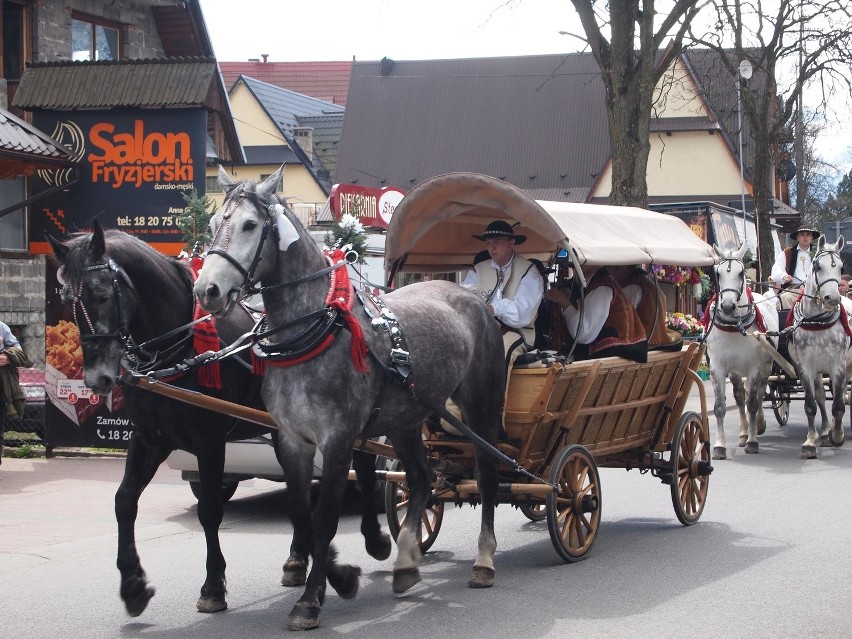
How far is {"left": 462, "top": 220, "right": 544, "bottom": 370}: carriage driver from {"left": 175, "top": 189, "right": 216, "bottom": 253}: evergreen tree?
568 centimetres

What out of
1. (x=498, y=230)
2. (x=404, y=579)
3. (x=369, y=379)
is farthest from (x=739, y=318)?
(x=369, y=379)

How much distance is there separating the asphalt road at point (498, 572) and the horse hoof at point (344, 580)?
10 cm

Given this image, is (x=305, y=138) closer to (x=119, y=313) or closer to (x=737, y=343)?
(x=737, y=343)

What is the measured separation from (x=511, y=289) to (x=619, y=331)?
103 cm

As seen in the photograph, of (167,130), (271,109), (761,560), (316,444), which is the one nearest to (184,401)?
(316,444)

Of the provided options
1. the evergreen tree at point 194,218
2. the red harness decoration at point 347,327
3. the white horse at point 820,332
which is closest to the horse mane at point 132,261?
the red harness decoration at point 347,327

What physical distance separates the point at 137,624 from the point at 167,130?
345 inches

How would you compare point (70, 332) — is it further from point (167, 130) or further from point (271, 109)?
point (271, 109)

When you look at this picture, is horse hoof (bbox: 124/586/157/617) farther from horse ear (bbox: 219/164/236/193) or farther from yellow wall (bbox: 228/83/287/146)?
yellow wall (bbox: 228/83/287/146)

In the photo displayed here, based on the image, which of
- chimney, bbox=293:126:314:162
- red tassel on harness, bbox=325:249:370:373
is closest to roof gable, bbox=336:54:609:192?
chimney, bbox=293:126:314:162

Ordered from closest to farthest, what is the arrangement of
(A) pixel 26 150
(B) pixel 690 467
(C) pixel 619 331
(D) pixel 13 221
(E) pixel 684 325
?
(C) pixel 619 331, (B) pixel 690 467, (A) pixel 26 150, (D) pixel 13 221, (E) pixel 684 325

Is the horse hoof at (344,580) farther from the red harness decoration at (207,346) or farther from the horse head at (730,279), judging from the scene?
the horse head at (730,279)

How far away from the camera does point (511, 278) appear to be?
27.2 ft

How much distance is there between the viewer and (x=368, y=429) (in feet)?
22.2
